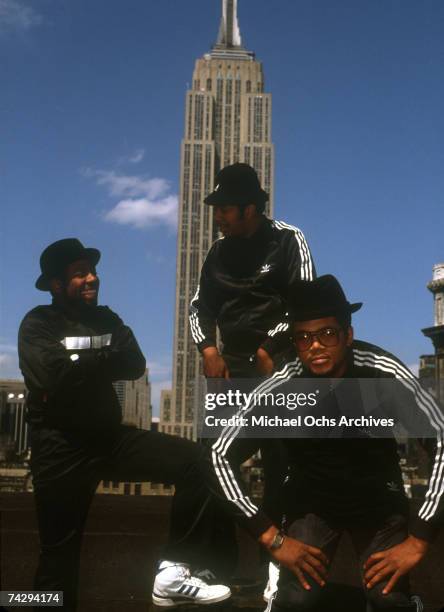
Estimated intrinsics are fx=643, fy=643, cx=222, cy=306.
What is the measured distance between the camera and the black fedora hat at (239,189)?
2.21 meters

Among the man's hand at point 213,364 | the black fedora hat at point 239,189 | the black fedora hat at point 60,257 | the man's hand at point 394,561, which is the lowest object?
the man's hand at point 394,561

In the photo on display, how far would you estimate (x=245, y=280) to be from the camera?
2217 millimetres

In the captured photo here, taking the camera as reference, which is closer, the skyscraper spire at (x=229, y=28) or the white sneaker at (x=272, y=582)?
the white sneaker at (x=272, y=582)

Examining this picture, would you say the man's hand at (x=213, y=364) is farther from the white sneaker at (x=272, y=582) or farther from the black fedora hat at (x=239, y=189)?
the white sneaker at (x=272, y=582)

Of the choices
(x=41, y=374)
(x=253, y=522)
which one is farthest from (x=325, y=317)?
(x=41, y=374)

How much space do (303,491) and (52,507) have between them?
82cm

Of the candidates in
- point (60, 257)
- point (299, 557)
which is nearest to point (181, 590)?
point (299, 557)

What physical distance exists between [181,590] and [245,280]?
1023 millimetres

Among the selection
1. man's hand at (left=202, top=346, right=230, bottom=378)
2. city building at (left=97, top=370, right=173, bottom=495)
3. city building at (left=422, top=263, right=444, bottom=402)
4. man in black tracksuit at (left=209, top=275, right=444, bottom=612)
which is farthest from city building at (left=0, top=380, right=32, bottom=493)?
city building at (left=422, top=263, right=444, bottom=402)

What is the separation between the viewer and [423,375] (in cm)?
188

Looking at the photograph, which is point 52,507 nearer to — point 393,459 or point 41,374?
point 41,374

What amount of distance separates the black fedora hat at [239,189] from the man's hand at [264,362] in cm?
52

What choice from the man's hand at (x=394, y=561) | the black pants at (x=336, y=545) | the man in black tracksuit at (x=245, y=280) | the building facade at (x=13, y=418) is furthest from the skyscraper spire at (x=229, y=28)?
the man's hand at (x=394, y=561)

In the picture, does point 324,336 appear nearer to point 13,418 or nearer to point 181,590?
point 181,590
